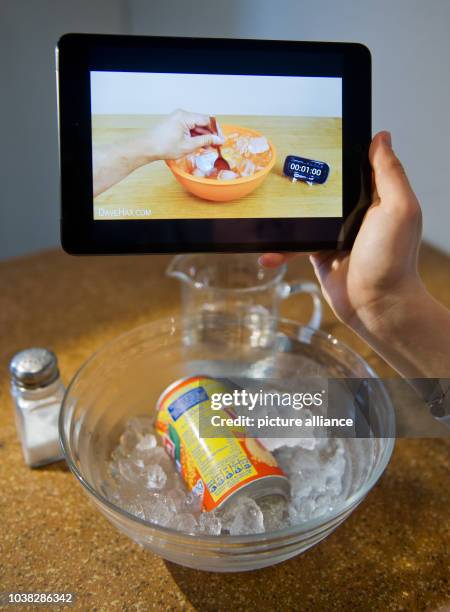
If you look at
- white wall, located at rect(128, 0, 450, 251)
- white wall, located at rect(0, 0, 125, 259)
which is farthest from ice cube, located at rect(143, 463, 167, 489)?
white wall, located at rect(0, 0, 125, 259)

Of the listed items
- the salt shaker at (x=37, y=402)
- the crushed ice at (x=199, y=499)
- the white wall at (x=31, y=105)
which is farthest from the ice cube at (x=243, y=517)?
the white wall at (x=31, y=105)

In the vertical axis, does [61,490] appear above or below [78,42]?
below

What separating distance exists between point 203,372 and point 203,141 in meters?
0.30

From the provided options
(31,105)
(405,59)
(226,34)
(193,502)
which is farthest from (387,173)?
(31,105)

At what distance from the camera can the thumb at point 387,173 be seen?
0.61 metres

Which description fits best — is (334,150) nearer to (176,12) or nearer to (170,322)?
(170,322)

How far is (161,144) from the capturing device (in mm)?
619

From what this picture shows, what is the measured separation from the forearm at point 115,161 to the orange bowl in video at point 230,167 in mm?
36

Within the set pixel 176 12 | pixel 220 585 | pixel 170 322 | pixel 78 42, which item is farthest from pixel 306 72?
pixel 176 12

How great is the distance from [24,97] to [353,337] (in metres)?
1.22

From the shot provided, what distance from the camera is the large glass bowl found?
1.55 feet

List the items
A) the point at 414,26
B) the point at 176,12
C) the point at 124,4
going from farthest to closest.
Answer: the point at 124,4
the point at 176,12
the point at 414,26

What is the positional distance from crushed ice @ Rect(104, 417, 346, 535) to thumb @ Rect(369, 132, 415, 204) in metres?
0.29

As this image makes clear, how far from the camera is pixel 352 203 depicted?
0.64 m
